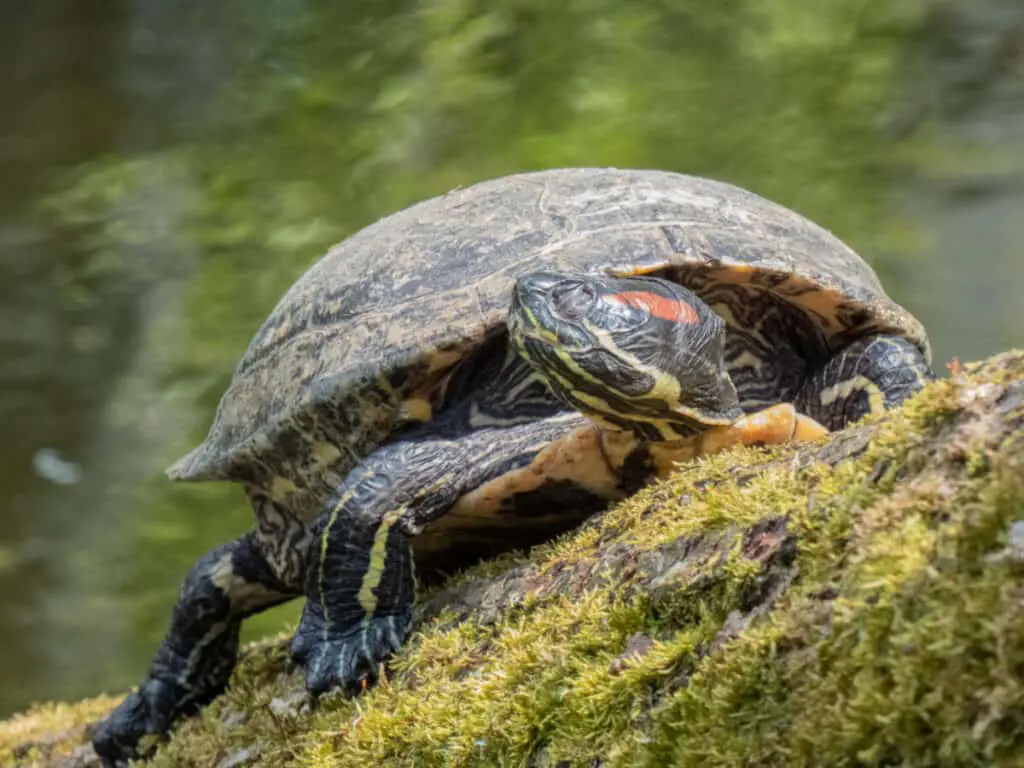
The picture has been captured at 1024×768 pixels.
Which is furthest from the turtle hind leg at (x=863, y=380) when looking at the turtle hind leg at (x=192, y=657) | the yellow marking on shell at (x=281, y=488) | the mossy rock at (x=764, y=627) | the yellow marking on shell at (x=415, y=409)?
the turtle hind leg at (x=192, y=657)

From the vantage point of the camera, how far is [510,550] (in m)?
2.16

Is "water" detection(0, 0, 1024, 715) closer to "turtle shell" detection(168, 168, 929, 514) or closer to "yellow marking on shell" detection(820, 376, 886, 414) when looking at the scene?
"turtle shell" detection(168, 168, 929, 514)

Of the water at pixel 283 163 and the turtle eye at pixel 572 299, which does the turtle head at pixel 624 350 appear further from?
the water at pixel 283 163

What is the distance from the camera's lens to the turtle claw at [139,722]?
270 cm

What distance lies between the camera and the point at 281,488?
101 inches

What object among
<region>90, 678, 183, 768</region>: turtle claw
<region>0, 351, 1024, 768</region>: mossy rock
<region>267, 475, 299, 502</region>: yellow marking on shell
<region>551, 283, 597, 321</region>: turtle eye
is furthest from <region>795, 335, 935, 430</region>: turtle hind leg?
<region>90, 678, 183, 768</region>: turtle claw

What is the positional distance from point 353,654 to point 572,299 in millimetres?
831

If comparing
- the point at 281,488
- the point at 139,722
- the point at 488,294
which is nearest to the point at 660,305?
the point at 488,294

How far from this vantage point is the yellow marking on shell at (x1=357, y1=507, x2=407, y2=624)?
1938 millimetres

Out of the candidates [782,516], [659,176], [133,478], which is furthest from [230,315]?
[782,516]

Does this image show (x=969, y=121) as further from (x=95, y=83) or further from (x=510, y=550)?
(x=95, y=83)

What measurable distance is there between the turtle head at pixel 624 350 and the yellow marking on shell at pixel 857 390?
416mm

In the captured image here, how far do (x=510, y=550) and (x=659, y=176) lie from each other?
A: 1.08m

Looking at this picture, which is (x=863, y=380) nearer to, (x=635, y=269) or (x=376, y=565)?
(x=635, y=269)
